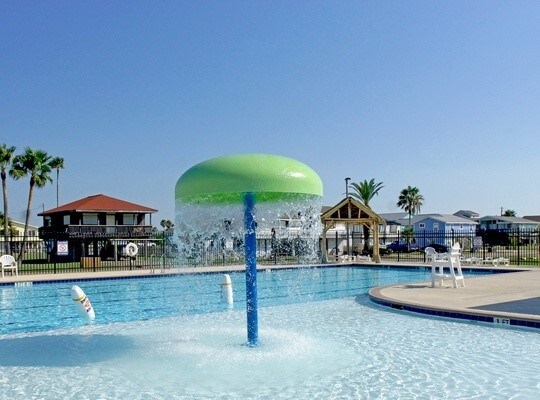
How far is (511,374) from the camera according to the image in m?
6.82

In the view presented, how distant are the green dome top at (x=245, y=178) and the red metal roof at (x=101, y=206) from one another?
3775 centimetres

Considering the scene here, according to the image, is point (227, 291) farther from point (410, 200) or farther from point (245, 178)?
point (410, 200)

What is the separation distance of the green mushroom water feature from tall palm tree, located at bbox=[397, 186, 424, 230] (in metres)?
76.2

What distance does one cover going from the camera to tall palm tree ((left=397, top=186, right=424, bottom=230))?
82812mm

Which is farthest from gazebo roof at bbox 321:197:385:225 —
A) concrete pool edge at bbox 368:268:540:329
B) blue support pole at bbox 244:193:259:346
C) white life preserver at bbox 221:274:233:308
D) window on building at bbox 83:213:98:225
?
window on building at bbox 83:213:98:225

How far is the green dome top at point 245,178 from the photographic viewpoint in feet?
23.0

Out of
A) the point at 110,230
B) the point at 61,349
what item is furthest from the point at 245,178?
the point at 110,230

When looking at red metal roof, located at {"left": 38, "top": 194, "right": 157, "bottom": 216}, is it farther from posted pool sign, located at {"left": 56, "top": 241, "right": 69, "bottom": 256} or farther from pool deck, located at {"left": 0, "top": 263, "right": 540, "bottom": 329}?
pool deck, located at {"left": 0, "top": 263, "right": 540, "bottom": 329}

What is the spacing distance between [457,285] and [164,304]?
7.77 m

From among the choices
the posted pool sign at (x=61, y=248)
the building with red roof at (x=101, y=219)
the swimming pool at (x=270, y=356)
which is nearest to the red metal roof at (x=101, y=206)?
the building with red roof at (x=101, y=219)

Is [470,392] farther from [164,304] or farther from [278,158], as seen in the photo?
[164,304]

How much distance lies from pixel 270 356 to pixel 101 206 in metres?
39.1

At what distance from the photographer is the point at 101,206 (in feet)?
145

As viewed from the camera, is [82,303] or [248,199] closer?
[248,199]
